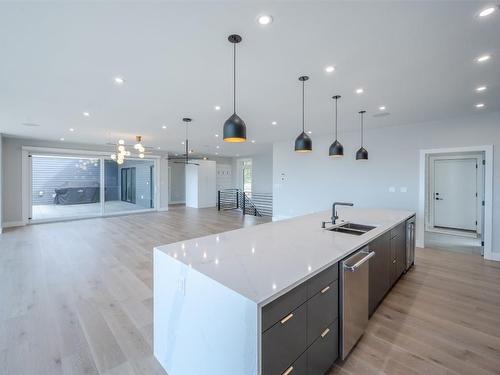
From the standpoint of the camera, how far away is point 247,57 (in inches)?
98.5

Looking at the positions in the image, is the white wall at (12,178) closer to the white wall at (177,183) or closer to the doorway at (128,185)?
the doorway at (128,185)

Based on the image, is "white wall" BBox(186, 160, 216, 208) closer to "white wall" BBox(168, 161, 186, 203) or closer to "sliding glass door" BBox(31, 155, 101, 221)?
"white wall" BBox(168, 161, 186, 203)

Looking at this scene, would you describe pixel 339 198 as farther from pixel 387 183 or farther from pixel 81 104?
pixel 81 104

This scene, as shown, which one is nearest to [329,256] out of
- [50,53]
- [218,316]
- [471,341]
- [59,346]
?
[218,316]

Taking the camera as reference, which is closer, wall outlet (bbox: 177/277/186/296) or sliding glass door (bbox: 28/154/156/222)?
wall outlet (bbox: 177/277/186/296)

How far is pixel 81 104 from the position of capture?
412cm

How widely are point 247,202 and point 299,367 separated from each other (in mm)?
10693

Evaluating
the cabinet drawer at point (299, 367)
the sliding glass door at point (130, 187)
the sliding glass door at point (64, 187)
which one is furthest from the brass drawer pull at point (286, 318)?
the sliding glass door at point (130, 187)

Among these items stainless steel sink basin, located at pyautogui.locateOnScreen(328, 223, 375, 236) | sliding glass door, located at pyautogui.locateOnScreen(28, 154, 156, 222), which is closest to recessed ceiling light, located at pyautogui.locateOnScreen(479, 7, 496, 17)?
stainless steel sink basin, located at pyautogui.locateOnScreen(328, 223, 375, 236)

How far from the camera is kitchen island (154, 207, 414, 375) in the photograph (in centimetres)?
120

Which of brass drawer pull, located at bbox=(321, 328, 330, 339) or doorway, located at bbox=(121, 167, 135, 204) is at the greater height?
doorway, located at bbox=(121, 167, 135, 204)

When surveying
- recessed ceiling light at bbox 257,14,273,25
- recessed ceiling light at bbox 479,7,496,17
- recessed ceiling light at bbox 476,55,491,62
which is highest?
recessed ceiling light at bbox 476,55,491,62

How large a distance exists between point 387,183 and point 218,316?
227 inches

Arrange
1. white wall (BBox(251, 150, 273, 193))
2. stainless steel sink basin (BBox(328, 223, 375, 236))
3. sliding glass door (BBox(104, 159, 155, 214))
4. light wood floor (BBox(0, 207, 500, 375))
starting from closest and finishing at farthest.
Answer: light wood floor (BBox(0, 207, 500, 375)) → stainless steel sink basin (BBox(328, 223, 375, 236)) → sliding glass door (BBox(104, 159, 155, 214)) → white wall (BBox(251, 150, 273, 193))
